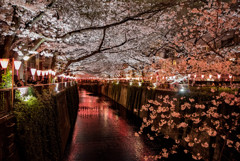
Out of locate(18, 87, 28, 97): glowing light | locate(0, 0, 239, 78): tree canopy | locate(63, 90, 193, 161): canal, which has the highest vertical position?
locate(0, 0, 239, 78): tree canopy

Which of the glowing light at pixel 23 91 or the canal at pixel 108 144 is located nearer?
the glowing light at pixel 23 91

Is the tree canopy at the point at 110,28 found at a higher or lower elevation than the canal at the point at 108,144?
higher

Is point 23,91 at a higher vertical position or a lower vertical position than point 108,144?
higher

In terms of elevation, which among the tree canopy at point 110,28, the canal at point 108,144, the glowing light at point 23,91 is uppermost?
the tree canopy at point 110,28

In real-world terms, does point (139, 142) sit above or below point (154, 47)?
below

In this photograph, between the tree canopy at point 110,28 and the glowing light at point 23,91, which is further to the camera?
the tree canopy at point 110,28

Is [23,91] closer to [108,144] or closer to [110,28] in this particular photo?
[108,144]

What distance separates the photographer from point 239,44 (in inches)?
662

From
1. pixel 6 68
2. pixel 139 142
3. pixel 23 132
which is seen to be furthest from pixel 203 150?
pixel 6 68

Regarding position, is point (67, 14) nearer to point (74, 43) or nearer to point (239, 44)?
point (74, 43)

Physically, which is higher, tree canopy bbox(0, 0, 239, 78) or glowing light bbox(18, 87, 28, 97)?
tree canopy bbox(0, 0, 239, 78)

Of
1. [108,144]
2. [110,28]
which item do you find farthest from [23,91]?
[110,28]

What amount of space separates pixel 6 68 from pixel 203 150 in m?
9.94

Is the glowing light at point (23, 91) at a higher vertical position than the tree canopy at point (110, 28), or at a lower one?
lower
